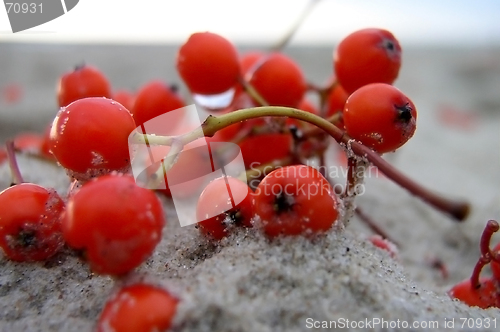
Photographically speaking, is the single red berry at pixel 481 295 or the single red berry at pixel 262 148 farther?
the single red berry at pixel 262 148

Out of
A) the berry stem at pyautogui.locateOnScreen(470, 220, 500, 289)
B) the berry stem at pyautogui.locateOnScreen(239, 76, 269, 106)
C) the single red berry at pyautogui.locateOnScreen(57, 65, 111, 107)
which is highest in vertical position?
the single red berry at pyautogui.locateOnScreen(57, 65, 111, 107)

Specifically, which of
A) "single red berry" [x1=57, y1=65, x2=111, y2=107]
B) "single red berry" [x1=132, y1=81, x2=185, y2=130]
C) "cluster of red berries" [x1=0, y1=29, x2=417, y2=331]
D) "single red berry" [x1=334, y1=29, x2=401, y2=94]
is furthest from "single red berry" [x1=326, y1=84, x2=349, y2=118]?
"single red berry" [x1=57, y1=65, x2=111, y2=107]

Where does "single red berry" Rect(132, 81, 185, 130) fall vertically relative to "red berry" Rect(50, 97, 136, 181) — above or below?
below

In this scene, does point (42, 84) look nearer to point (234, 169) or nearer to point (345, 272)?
point (234, 169)

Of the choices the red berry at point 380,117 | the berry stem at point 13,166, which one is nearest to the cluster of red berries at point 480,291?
the red berry at point 380,117

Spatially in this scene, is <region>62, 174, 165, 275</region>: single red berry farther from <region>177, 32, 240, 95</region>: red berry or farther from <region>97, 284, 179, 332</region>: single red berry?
<region>177, 32, 240, 95</region>: red berry

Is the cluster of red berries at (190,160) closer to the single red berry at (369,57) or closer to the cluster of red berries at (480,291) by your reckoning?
the single red berry at (369,57)

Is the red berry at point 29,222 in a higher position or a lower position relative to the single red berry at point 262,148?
higher

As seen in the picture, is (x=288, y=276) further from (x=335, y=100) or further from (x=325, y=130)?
(x=335, y=100)
